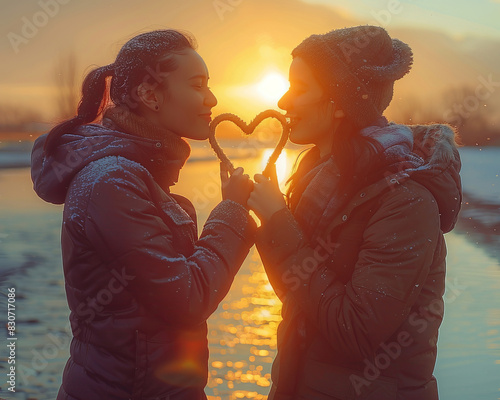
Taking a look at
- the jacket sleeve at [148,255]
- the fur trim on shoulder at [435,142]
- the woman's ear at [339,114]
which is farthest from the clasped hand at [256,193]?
the fur trim on shoulder at [435,142]

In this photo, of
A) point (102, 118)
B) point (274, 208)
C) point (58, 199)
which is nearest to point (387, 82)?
point (274, 208)

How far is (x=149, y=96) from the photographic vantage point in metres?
2.63

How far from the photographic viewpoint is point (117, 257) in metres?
2.28

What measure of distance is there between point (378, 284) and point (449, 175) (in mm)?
583

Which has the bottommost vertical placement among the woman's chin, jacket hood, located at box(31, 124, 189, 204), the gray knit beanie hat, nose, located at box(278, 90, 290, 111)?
jacket hood, located at box(31, 124, 189, 204)

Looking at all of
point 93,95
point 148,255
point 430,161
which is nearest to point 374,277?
point 430,161

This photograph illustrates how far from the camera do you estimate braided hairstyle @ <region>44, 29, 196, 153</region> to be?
8.49ft

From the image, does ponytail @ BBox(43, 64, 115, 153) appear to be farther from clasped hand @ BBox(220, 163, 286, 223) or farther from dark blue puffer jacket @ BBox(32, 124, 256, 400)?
clasped hand @ BBox(220, 163, 286, 223)

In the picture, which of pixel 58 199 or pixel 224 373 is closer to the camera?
pixel 58 199

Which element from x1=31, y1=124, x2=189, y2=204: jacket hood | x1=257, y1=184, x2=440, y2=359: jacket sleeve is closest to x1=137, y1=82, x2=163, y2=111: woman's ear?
x1=31, y1=124, x2=189, y2=204: jacket hood

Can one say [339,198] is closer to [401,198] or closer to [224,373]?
[401,198]

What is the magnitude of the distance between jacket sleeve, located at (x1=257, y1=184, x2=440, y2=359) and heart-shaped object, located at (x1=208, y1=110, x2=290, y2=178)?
0.52 metres

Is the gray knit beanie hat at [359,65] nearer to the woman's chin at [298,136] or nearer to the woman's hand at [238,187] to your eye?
the woman's chin at [298,136]

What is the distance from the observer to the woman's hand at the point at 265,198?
261cm
